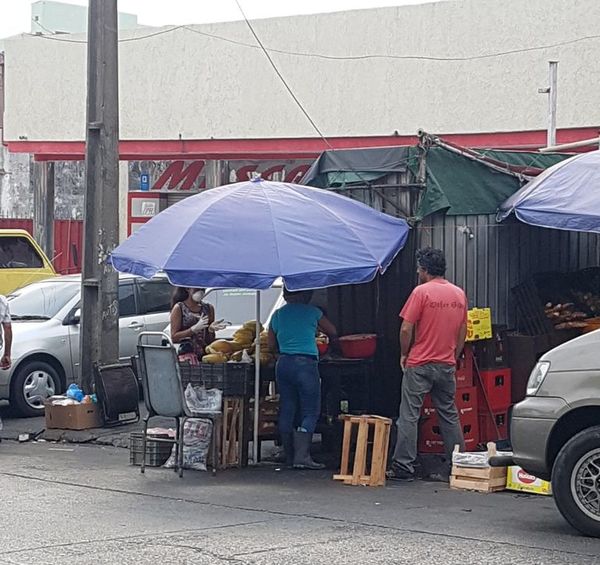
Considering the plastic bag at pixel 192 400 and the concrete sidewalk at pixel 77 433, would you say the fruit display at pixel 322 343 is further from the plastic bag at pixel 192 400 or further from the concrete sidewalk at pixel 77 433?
the concrete sidewalk at pixel 77 433

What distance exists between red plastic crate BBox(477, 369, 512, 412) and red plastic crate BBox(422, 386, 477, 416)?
0.31ft

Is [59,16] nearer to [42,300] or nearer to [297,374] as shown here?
[42,300]

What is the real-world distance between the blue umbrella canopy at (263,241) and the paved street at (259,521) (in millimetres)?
1773

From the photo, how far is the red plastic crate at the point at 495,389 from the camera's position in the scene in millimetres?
12016

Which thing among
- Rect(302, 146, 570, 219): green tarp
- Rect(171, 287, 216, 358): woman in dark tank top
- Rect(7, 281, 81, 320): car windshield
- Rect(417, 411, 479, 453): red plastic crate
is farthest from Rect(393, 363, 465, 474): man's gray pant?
Rect(7, 281, 81, 320): car windshield

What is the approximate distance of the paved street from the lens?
25.2 feet

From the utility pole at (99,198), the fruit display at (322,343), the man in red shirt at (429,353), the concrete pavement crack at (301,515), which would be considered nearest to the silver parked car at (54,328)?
the utility pole at (99,198)

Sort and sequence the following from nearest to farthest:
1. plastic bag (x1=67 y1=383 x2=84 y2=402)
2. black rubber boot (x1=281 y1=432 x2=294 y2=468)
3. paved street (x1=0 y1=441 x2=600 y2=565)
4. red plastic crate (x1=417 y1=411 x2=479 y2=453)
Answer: paved street (x1=0 y1=441 x2=600 y2=565)
black rubber boot (x1=281 y1=432 x2=294 y2=468)
red plastic crate (x1=417 y1=411 x2=479 y2=453)
plastic bag (x1=67 y1=383 x2=84 y2=402)

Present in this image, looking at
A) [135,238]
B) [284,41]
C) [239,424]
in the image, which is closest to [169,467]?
[239,424]

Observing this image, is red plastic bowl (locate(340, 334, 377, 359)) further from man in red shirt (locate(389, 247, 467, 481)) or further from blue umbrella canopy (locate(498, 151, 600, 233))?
blue umbrella canopy (locate(498, 151, 600, 233))

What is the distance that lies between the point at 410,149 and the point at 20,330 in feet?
19.7

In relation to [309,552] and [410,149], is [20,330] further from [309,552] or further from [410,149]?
[309,552]

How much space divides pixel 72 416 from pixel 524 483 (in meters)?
5.58

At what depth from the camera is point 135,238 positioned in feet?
37.1
